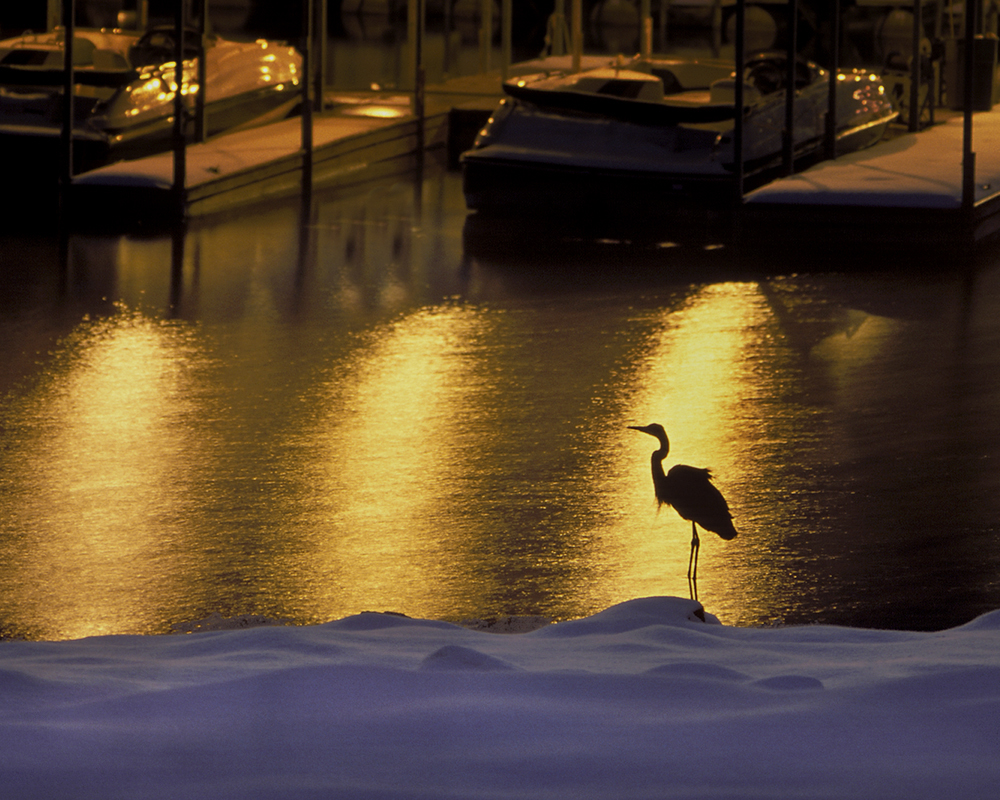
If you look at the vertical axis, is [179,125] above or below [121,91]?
below

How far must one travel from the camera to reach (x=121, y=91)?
18188 millimetres

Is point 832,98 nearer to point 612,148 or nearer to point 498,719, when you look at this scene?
point 612,148

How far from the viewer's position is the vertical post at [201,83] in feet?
57.1

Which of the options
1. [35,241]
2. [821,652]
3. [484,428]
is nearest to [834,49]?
[35,241]

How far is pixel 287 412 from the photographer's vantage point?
9.16 meters

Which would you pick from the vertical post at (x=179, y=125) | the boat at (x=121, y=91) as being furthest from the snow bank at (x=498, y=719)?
the boat at (x=121, y=91)

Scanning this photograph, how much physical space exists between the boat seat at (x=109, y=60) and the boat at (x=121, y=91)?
12 mm

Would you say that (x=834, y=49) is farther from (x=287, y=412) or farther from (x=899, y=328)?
(x=287, y=412)

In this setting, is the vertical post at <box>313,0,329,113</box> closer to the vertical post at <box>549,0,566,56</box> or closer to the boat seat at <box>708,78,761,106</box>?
the vertical post at <box>549,0,566,56</box>

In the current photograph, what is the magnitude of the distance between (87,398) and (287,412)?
122cm

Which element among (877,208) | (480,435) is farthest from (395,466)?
(877,208)

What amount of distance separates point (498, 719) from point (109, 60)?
54.3 feet

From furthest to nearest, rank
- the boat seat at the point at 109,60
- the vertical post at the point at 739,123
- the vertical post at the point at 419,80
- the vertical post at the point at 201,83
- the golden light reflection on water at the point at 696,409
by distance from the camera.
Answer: the vertical post at the point at 419,80 < the boat seat at the point at 109,60 < the vertical post at the point at 201,83 < the vertical post at the point at 739,123 < the golden light reflection on water at the point at 696,409

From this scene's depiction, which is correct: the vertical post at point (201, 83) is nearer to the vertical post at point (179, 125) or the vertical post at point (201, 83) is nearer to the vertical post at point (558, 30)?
the vertical post at point (179, 125)
